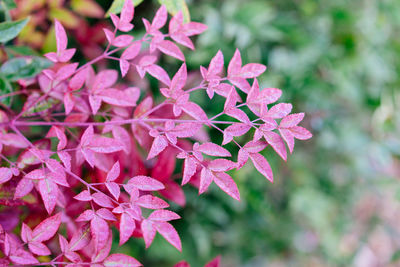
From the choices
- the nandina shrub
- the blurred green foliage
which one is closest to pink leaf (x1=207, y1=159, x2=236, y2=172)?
the nandina shrub

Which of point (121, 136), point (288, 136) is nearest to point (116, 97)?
point (121, 136)

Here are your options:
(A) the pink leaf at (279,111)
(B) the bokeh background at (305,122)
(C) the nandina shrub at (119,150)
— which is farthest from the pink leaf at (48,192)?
(B) the bokeh background at (305,122)

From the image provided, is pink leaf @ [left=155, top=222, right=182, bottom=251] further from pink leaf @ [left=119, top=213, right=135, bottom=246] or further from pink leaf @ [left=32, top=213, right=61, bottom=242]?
pink leaf @ [left=32, top=213, right=61, bottom=242]

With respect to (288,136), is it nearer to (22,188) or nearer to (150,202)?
(150,202)

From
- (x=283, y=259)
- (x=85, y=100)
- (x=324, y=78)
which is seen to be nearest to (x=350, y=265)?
(x=283, y=259)

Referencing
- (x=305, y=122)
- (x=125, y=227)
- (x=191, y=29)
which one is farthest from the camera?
(x=305, y=122)

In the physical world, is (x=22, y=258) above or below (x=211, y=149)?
below

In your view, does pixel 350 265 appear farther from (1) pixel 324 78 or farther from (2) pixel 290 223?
(1) pixel 324 78
